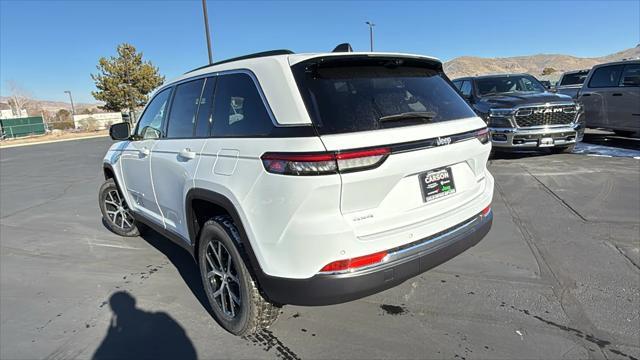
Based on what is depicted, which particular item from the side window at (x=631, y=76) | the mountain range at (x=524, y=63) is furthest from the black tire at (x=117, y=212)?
the mountain range at (x=524, y=63)

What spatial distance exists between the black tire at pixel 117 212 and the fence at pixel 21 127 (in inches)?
1584

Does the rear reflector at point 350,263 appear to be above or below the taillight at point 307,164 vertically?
below

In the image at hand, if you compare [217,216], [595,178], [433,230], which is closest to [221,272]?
[217,216]

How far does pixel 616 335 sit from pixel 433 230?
4.41 ft

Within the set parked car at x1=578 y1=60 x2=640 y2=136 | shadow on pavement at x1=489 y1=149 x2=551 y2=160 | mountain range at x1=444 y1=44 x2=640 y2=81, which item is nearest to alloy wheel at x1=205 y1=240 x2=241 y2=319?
shadow on pavement at x1=489 y1=149 x2=551 y2=160

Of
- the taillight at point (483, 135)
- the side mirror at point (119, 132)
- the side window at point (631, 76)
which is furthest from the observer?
the side window at point (631, 76)

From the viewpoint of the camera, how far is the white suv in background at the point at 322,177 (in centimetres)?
196

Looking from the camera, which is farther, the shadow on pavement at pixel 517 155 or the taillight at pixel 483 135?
the shadow on pavement at pixel 517 155

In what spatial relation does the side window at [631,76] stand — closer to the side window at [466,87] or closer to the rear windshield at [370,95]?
the side window at [466,87]

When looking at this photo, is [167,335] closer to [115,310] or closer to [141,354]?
[141,354]

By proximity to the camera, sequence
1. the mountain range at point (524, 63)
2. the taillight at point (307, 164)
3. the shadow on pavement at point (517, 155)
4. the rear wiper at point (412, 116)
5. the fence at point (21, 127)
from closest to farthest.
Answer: the taillight at point (307, 164), the rear wiper at point (412, 116), the shadow on pavement at point (517, 155), the fence at point (21, 127), the mountain range at point (524, 63)

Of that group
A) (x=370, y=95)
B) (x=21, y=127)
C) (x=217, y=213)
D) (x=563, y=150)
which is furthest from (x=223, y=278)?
(x=21, y=127)

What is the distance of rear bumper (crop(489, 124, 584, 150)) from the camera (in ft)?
24.1

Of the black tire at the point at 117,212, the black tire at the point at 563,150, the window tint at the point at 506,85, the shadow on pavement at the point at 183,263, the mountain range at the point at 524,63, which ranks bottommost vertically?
the shadow on pavement at the point at 183,263
